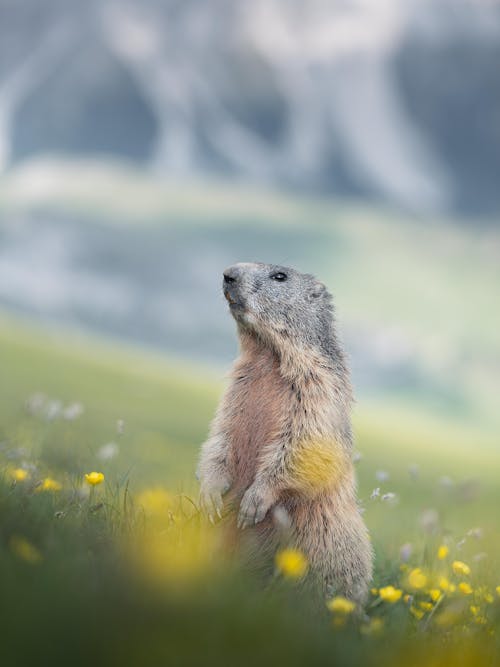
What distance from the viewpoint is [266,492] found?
183 inches

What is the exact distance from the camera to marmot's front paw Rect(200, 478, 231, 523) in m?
4.73

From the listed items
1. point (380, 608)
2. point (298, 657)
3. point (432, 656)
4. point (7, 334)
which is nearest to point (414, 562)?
point (380, 608)

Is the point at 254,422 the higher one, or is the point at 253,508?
the point at 254,422

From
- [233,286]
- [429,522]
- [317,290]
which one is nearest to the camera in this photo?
[233,286]

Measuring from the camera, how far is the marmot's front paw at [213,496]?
15.5 ft

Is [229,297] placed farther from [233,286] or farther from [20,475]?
[20,475]

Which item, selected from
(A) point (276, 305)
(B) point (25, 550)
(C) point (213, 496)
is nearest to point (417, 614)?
(C) point (213, 496)

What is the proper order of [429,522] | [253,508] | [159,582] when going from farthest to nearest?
[429,522] < [253,508] < [159,582]

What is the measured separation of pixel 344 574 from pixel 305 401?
104 cm

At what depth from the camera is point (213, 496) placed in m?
4.78

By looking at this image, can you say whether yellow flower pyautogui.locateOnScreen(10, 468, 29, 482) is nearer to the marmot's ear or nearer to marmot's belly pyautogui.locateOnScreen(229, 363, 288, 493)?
marmot's belly pyautogui.locateOnScreen(229, 363, 288, 493)

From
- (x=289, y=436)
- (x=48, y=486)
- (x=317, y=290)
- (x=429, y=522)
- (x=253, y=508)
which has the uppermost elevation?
(x=317, y=290)

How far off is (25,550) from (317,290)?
294cm

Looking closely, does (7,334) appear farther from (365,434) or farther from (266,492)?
(266,492)
